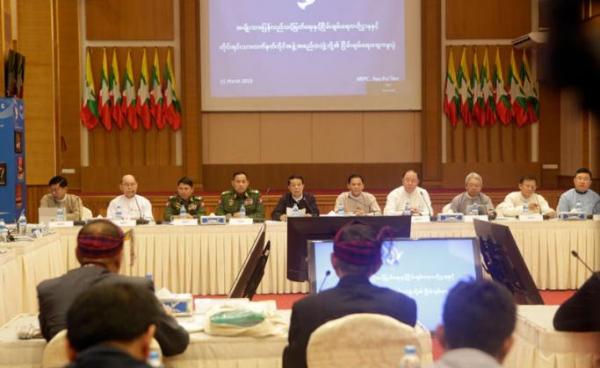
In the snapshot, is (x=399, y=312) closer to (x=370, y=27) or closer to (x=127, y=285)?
(x=127, y=285)

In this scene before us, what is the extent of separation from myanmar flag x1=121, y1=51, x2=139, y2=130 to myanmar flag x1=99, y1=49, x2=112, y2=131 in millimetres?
244

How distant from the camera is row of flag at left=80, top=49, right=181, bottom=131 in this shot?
1285 centimetres

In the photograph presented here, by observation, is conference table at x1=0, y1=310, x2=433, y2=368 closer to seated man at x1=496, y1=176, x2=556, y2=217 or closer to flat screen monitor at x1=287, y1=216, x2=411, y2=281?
flat screen monitor at x1=287, y1=216, x2=411, y2=281

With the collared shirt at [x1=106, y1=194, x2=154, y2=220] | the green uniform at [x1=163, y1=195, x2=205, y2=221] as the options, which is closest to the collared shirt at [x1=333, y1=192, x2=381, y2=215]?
the green uniform at [x1=163, y1=195, x2=205, y2=221]

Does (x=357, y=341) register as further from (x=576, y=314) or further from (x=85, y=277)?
(x=576, y=314)

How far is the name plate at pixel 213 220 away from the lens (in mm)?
7715

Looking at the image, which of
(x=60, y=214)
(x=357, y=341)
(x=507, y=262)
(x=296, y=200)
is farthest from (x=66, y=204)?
(x=357, y=341)

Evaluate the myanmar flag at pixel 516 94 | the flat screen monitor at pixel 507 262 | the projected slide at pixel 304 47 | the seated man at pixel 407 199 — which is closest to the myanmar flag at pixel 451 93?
the projected slide at pixel 304 47

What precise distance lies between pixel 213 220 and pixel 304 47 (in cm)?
559

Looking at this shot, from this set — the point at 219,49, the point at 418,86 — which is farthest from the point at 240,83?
the point at 418,86

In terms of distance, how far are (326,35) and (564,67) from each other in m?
12.4

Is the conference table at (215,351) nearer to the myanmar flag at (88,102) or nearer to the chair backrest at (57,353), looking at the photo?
the chair backrest at (57,353)

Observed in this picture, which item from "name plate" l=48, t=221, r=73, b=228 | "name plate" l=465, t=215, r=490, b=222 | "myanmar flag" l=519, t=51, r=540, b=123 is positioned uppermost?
"myanmar flag" l=519, t=51, r=540, b=123

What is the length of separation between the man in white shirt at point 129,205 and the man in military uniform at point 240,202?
2.65 ft
